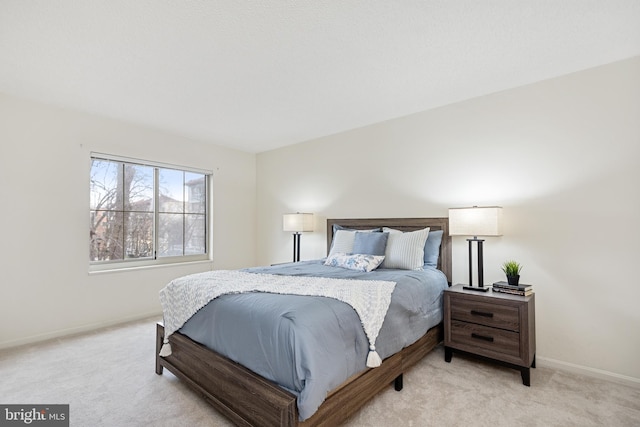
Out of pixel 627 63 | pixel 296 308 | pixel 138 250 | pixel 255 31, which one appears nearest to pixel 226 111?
pixel 255 31

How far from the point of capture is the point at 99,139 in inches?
140

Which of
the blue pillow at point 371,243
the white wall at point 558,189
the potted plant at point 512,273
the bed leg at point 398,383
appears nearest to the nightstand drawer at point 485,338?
the potted plant at point 512,273

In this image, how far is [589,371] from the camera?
2391 millimetres

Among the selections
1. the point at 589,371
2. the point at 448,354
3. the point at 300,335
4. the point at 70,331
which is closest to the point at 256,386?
the point at 300,335

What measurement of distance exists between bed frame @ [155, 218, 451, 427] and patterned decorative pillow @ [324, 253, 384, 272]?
756 mm

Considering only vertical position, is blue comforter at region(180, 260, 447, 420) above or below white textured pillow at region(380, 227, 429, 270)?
below

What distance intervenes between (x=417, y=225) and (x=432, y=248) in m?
0.36

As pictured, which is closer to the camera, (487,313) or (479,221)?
(487,313)

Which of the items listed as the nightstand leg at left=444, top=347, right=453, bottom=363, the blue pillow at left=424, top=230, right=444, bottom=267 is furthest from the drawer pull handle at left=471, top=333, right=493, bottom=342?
the blue pillow at left=424, top=230, right=444, bottom=267

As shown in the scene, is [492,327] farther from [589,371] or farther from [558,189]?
[558,189]

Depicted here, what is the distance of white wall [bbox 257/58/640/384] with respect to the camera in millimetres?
2309

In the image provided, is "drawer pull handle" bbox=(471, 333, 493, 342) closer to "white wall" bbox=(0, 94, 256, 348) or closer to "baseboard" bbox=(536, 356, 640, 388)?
"baseboard" bbox=(536, 356, 640, 388)

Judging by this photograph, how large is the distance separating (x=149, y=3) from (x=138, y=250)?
3.18 m

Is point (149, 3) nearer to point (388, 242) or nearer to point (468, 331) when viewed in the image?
point (388, 242)
